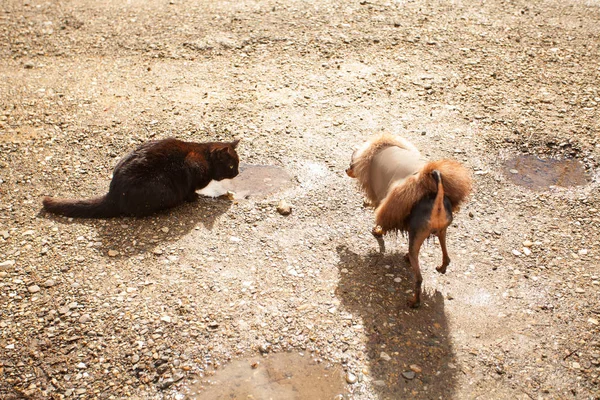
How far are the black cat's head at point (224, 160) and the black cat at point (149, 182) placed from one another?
1 centimetres

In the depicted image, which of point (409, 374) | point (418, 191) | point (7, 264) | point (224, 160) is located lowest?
point (7, 264)

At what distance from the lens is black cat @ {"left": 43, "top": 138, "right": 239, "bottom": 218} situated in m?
5.25

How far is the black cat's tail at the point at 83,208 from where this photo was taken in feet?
17.6

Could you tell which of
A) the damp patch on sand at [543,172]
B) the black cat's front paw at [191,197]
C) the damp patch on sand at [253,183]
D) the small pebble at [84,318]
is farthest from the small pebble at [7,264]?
the damp patch on sand at [543,172]

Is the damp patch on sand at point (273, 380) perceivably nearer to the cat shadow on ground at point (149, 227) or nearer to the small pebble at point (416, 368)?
the small pebble at point (416, 368)

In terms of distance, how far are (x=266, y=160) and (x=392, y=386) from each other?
3221mm

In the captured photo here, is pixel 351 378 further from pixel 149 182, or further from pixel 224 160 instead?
pixel 224 160

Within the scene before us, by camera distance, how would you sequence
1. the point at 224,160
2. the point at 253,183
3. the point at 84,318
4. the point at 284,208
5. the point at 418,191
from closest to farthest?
the point at 418,191 → the point at 84,318 → the point at 284,208 → the point at 224,160 → the point at 253,183

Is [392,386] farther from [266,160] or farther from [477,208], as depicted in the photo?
[266,160]

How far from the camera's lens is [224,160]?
5.86 m

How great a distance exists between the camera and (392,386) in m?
3.94

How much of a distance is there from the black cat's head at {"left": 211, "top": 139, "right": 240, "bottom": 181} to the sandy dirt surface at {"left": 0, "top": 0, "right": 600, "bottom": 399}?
0.36 meters

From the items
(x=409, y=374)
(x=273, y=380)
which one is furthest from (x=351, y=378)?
(x=273, y=380)

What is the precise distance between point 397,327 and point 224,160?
8.64ft
